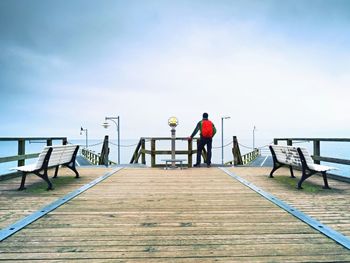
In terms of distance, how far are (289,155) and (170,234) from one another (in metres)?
4.04

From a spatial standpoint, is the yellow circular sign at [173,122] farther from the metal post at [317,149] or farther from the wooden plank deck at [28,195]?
the metal post at [317,149]

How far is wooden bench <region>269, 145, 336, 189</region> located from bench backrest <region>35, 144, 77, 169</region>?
4.87 m

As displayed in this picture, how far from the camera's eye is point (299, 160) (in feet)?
17.1

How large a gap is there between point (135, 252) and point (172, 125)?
664 cm

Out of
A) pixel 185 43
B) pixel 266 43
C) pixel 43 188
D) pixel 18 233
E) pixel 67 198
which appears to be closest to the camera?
pixel 18 233

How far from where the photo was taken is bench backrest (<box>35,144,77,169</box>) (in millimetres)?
4895

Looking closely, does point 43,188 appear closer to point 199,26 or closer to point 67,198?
point 67,198

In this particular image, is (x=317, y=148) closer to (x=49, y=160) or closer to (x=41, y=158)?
(x=49, y=160)

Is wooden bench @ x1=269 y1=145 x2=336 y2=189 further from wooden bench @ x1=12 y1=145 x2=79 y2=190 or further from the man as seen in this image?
wooden bench @ x1=12 y1=145 x2=79 y2=190

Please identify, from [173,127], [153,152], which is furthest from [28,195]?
[173,127]

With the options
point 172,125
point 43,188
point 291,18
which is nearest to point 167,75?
point 291,18

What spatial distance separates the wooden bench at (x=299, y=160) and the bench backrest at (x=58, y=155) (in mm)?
4868

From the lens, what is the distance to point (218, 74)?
44.1 metres

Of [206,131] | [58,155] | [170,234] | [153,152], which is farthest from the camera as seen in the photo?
[153,152]
